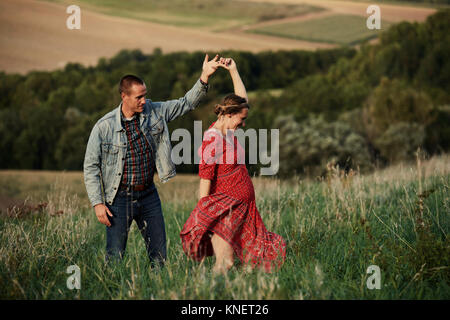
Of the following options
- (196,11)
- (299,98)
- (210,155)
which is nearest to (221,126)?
(210,155)

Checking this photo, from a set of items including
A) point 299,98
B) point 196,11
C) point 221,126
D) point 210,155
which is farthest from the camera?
point 196,11

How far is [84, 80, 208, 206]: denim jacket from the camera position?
406 cm

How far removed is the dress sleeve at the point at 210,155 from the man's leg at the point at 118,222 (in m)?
0.74

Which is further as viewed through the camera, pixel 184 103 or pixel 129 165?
pixel 184 103

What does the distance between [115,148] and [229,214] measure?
1.17 meters

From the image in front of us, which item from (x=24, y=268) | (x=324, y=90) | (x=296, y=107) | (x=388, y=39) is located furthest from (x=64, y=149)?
(x=24, y=268)

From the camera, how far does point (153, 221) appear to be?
425cm

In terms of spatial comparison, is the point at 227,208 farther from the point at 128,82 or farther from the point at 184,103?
the point at 128,82

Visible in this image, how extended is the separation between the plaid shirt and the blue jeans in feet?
0.38

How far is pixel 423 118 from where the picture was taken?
41.8 meters

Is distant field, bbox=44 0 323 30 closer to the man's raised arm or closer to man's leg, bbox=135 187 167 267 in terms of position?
the man's raised arm

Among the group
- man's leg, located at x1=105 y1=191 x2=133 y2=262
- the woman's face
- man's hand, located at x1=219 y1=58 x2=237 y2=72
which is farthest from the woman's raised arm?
man's leg, located at x1=105 y1=191 x2=133 y2=262
